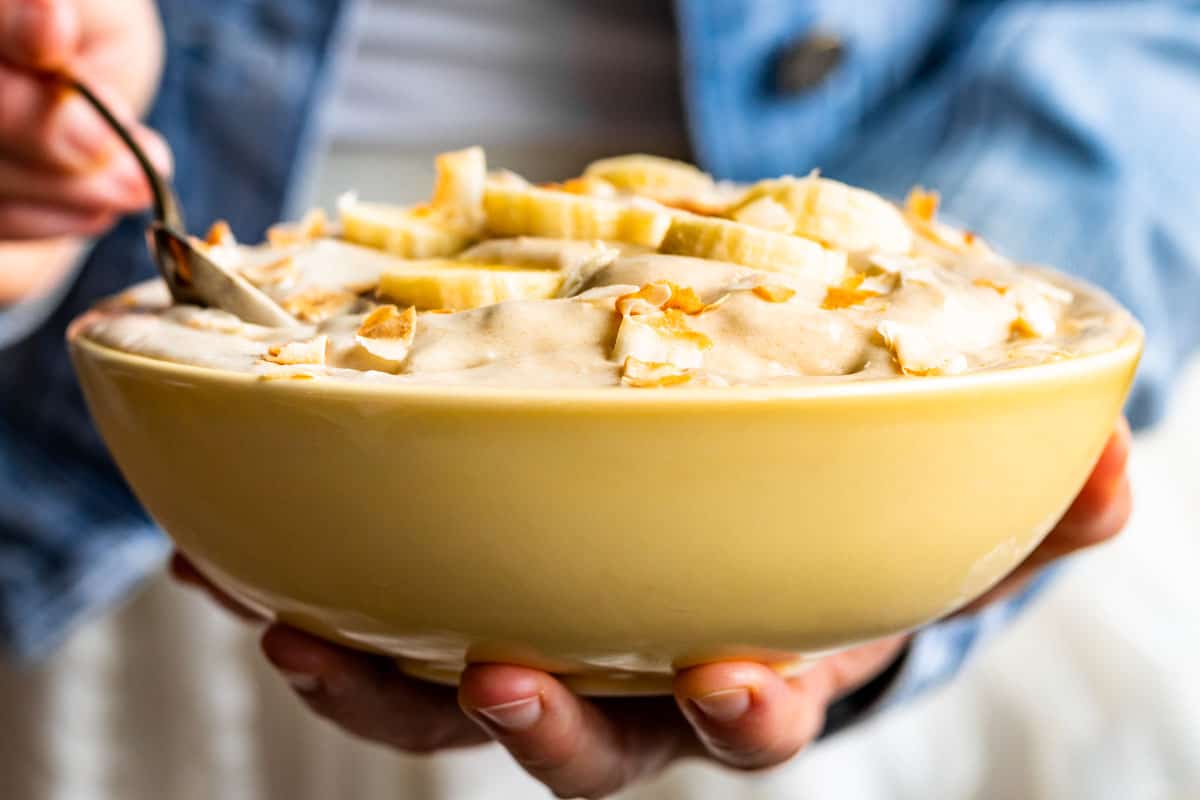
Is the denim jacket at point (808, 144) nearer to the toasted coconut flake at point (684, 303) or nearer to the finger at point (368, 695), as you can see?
the finger at point (368, 695)

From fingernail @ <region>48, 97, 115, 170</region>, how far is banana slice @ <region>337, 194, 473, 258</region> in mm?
196

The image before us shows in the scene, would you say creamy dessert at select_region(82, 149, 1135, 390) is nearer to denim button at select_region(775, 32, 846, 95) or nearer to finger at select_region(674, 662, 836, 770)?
finger at select_region(674, 662, 836, 770)

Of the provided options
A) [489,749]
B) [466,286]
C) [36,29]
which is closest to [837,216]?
[466,286]

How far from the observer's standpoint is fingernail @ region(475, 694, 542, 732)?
49 centimetres

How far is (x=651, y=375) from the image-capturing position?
0.40 meters

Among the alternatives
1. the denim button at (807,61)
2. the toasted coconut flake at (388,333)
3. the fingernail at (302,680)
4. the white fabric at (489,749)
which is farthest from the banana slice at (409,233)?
the white fabric at (489,749)

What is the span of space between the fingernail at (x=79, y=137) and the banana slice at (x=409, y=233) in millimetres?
196

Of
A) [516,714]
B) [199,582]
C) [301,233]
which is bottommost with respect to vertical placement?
[199,582]

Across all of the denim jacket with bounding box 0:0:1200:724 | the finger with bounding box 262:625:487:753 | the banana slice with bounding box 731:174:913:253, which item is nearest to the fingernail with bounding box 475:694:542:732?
the finger with bounding box 262:625:487:753

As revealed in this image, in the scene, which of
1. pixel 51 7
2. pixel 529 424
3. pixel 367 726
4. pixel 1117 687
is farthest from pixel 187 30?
pixel 1117 687

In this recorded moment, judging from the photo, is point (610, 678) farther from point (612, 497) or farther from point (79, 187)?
point (79, 187)

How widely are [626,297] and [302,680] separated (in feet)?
0.96

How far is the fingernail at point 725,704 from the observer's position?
1.59ft

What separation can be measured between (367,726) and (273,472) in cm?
30
